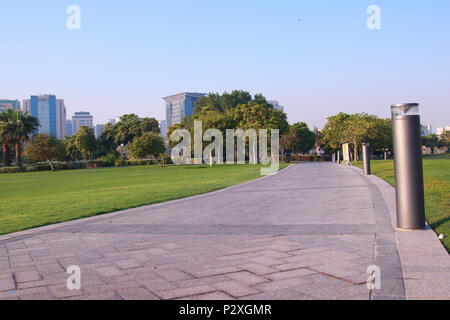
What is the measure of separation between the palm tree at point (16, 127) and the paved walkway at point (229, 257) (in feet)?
182

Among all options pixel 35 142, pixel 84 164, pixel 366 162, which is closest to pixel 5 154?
pixel 35 142

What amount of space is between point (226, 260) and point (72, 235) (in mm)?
3322

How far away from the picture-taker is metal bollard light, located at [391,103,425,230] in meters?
6.21

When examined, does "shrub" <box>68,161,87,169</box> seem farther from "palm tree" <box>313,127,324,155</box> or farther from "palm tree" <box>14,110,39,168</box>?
"palm tree" <box>313,127,324,155</box>

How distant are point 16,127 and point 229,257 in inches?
2374

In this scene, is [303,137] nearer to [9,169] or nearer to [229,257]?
[9,169]

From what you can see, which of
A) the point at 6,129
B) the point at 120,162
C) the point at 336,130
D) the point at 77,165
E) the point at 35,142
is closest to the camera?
the point at 6,129

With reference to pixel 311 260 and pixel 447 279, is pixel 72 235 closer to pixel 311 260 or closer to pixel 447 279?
pixel 311 260

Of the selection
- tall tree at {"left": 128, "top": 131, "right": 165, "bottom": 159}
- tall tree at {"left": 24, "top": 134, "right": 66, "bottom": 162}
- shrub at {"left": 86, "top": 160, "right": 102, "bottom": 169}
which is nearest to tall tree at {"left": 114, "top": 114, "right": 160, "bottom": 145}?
shrub at {"left": 86, "top": 160, "right": 102, "bottom": 169}

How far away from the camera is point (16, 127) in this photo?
57750 millimetres

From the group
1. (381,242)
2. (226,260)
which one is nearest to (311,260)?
(226,260)

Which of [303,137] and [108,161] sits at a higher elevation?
[303,137]

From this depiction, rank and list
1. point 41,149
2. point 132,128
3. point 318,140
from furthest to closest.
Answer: point 132,128, point 318,140, point 41,149

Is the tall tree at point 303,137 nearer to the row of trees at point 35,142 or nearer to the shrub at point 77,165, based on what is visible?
the row of trees at point 35,142
